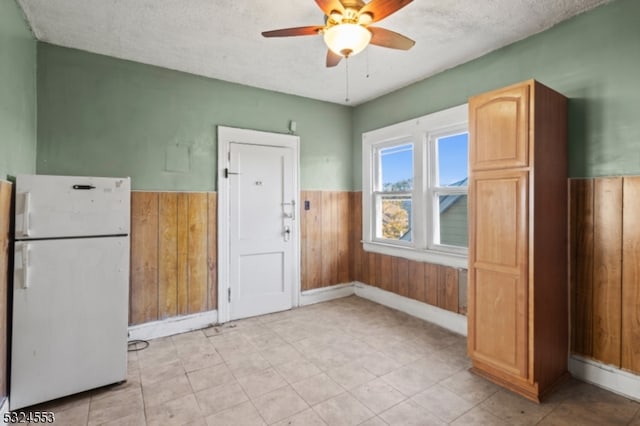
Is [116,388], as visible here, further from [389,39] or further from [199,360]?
[389,39]

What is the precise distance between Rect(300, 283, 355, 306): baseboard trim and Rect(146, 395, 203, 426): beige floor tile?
6.68 ft

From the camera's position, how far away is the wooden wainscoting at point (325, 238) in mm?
4109

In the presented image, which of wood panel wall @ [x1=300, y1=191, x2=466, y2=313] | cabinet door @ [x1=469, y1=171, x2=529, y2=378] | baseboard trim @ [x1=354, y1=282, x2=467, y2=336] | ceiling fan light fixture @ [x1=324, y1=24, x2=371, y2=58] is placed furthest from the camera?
wood panel wall @ [x1=300, y1=191, x2=466, y2=313]

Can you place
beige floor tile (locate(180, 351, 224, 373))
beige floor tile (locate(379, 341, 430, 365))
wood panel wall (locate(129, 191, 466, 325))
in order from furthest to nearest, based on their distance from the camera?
1. wood panel wall (locate(129, 191, 466, 325))
2. beige floor tile (locate(379, 341, 430, 365))
3. beige floor tile (locate(180, 351, 224, 373))

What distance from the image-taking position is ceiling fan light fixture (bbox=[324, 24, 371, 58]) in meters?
1.81

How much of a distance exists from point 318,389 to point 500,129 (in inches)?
89.7

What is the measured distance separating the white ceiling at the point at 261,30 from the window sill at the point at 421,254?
1.94m

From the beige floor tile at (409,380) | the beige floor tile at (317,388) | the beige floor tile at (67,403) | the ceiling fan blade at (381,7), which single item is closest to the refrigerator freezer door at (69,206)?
the beige floor tile at (67,403)

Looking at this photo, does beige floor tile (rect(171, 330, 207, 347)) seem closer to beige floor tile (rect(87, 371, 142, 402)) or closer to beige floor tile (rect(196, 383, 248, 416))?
beige floor tile (rect(87, 371, 142, 402))

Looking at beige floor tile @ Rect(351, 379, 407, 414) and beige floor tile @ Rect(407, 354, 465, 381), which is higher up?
beige floor tile @ Rect(407, 354, 465, 381)

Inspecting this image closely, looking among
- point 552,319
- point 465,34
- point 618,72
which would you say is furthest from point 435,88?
point 552,319

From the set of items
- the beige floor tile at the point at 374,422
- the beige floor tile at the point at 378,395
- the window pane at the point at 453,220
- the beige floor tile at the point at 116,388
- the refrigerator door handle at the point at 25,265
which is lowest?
the beige floor tile at the point at 116,388

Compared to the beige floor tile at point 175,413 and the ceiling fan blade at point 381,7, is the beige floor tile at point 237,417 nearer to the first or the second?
the beige floor tile at point 175,413

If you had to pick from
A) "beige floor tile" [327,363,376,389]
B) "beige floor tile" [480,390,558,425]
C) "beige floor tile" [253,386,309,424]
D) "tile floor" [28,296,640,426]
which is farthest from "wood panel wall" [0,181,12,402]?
"beige floor tile" [480,390,558,425]
